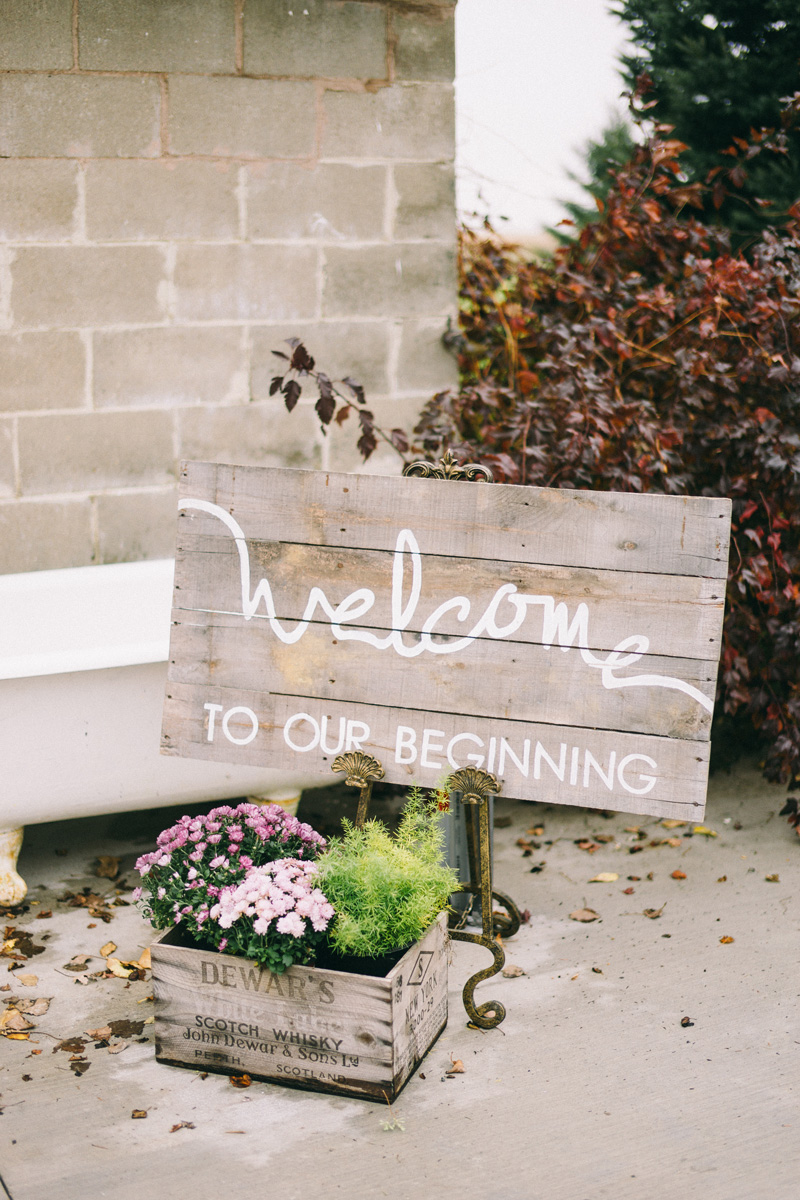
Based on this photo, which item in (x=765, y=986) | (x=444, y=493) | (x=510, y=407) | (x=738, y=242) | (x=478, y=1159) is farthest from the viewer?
(x=738, y=242)

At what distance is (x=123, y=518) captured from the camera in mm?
3502

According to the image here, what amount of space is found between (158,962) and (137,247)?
7.15 ft

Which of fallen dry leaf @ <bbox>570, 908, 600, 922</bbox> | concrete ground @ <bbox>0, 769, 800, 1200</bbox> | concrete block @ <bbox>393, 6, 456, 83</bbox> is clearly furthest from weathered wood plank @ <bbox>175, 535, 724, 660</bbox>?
concrete block @ <bbox>393, 6, 456, 83</bbox>

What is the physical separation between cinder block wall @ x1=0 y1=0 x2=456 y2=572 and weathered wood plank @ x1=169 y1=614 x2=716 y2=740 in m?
1.31

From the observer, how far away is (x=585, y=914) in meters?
2.69

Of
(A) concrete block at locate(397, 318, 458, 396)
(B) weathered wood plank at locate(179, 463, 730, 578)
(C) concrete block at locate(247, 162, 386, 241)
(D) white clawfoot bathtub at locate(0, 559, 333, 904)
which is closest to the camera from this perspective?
(B) weathered wood plank at locate(179, 463, 730, 578)

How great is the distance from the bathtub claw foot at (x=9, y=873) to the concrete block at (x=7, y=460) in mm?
1102

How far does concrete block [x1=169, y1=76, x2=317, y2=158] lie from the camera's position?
3.33 m

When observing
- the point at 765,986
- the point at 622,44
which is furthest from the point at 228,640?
the point at 622,44

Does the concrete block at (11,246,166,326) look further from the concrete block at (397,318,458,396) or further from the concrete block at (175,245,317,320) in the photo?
the concrete block at (397,318,458,396)

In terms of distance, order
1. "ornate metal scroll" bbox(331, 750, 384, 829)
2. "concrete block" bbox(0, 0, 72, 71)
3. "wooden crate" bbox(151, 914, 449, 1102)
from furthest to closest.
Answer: "concrete block" bbox(0, 0, 72, 71), "ornate metal scroll" bbox(331, 750, 384, 829), "wooden crate" bbox(151, 914, 449, 1102)

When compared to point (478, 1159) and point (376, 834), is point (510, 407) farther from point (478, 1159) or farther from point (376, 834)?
point (478, 1159)

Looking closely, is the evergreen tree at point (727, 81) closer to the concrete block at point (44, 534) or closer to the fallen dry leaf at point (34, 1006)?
the concrete block at point (44, 534)

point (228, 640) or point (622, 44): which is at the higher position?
point (622, 44)
